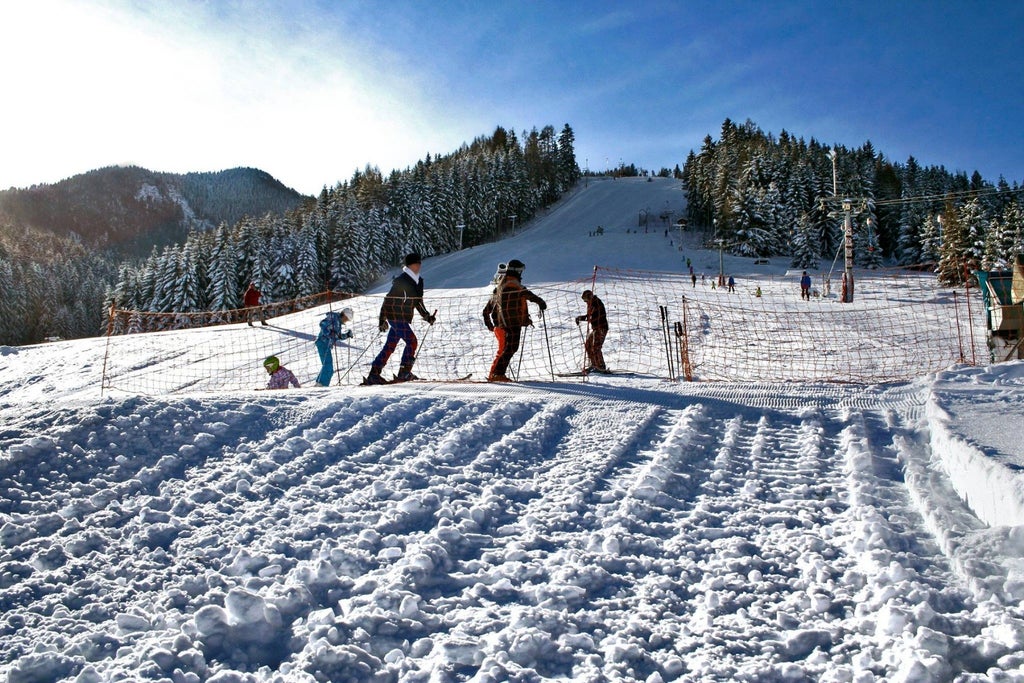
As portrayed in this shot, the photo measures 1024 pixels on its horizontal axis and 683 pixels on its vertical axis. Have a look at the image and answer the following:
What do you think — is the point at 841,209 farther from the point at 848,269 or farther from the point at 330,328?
the point at 330,328

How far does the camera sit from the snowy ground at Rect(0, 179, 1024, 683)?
2514 mm

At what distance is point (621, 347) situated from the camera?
1405cm

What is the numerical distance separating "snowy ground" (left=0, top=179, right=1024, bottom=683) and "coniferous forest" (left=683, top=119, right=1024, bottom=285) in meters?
42.0

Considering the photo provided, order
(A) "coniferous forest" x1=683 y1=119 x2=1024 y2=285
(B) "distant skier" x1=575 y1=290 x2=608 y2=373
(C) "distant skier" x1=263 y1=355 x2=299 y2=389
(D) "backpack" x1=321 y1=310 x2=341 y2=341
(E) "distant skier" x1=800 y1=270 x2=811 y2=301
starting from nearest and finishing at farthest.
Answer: (C) "distant skier" x1=263 y1=355 x2=299 y2=389, (B) "distant skier" x1=575 y1=290 x2=608 y2=373, (D) "backpack" x1=321 y1=310 x2=341 y2=341, (E) "distant skier" x1=800 y1=270 x2=811 y2=301, (A) "coniferous forest" x1=683 y1=119 x2=1024 y2=285

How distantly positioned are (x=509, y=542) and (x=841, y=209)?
45.3 metres

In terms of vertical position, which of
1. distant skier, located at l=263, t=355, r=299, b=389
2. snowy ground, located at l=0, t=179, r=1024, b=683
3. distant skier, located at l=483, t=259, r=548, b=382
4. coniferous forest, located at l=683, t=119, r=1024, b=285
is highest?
coniferous forest, located at l=683, t=119, r=1024, b=285

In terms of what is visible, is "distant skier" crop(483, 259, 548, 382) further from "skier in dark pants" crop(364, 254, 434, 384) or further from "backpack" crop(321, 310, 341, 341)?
"backpack" crop(321, 310, 341, 341)

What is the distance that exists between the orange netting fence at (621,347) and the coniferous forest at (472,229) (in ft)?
56.0

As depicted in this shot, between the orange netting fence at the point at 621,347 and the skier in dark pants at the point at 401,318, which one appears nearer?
the skier in dark pants at the point at 401,318

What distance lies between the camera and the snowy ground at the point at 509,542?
2.51 meters

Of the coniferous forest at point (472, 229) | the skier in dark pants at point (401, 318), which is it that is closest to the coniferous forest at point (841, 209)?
the coniferous forest at point (472, 229)

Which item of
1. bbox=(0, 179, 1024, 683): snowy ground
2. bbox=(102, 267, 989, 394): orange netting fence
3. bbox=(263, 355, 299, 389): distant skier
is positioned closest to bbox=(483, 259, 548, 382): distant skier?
bbox=(102, 267, 989, 394): orange netting fence

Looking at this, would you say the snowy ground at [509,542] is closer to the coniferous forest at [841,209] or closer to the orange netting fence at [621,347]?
the orange netting fence at [621,347]

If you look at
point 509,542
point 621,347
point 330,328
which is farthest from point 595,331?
point 509,542
